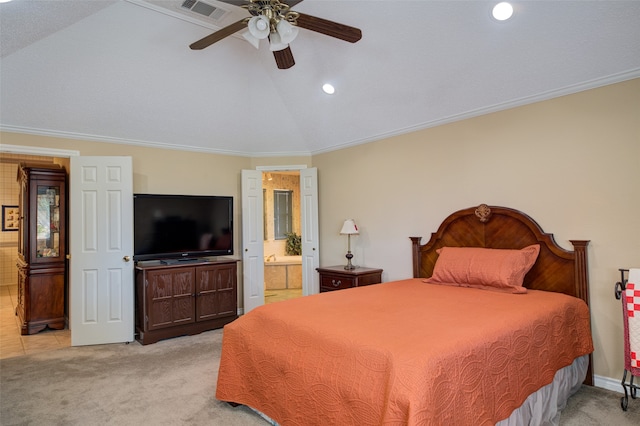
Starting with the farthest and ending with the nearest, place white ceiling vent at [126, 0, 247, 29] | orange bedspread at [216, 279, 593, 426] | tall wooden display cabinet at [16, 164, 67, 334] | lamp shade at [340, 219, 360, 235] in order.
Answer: tall wooden display cabinet at [16, 164, 67, 334], lamp shade at [340, 219, 360, 235], white ceiling vent at [126, 0, 247, 29], orange bedspread at [216, 279, 593, 426]

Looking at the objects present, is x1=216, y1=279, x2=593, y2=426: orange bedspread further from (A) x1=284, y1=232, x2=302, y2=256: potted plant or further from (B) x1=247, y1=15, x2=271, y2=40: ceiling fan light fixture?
(A) x1=284, y1=232, x2=302, y2=256: potted plant

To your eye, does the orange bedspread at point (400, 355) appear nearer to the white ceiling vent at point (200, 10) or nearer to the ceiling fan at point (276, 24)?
the ceiling fan at point (276, 24)

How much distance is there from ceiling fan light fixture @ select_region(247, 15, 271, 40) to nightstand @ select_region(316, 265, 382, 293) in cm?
270

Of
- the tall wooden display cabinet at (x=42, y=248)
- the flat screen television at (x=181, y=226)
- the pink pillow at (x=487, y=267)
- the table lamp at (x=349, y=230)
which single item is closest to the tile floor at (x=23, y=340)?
the tall wooden display cabinet at (x=42, y=248)

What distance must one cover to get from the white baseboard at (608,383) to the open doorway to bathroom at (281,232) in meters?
5.18

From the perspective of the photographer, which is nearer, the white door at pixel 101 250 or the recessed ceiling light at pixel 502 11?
the recessed ceiling light at pixel 502 11

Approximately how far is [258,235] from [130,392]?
277cm

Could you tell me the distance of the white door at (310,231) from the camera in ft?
17.8

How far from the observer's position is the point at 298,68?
414 centimetres

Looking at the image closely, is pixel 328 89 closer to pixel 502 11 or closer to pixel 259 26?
pixel 259 26

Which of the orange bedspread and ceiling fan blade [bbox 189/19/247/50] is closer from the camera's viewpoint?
the orange bedspread

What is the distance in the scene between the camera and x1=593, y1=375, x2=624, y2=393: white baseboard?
2.86m

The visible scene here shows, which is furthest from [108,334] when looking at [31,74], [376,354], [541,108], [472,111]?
[541,108]

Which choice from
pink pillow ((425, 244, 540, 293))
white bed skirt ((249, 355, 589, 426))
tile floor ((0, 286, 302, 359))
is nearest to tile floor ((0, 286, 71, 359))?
tile floor ((0, 286, 302, 359))
